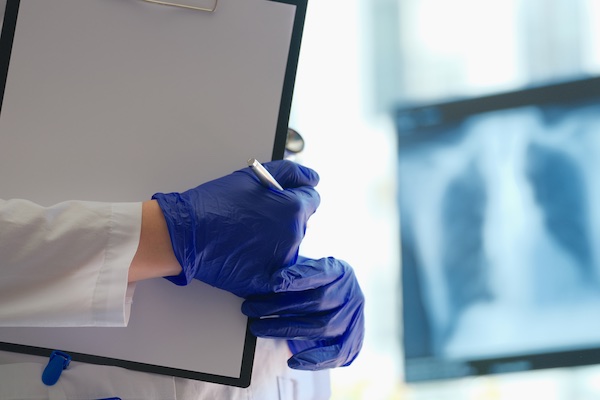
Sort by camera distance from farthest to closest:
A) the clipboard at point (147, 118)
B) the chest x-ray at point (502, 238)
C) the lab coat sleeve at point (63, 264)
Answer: the chest x-ray at point (502, 238)
the clipboard at point (147, 118)
the lab coat sleeve at point (63, 264)

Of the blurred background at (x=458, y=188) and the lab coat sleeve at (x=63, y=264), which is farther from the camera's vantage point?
the blurred background at (x=458, y=188)

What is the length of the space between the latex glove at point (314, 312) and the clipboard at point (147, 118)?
0.15 ft

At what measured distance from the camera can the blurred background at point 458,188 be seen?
1.52 metres

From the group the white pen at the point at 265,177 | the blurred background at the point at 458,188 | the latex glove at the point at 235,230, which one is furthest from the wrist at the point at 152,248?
the blurred background at the point at 458,188

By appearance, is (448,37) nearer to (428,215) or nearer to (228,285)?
(428,215)

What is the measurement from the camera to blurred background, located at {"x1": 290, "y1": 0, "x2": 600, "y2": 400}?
1.52m

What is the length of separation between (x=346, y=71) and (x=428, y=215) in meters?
0.50

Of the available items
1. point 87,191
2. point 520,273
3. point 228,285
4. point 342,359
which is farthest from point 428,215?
point 87,191

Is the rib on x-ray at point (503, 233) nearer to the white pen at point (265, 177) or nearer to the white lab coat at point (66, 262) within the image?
the white pen at point (265, 177)

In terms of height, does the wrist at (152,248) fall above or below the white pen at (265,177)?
below

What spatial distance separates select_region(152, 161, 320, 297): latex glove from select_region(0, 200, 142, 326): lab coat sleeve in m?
0.08

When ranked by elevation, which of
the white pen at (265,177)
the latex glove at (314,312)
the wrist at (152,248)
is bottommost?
the latex glove at (314,312)

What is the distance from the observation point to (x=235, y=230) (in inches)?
33.8

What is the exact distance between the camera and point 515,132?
5.16 ft
